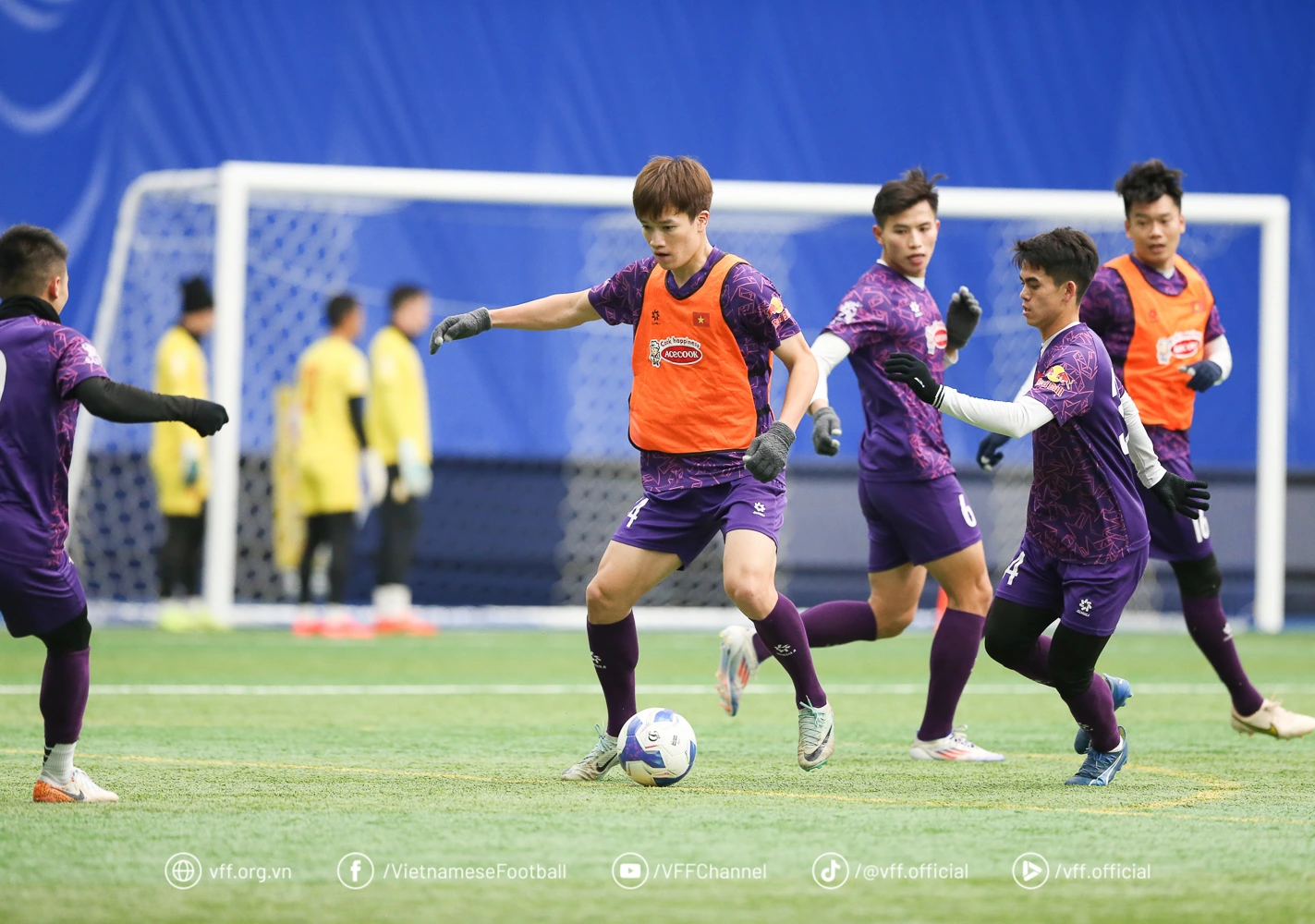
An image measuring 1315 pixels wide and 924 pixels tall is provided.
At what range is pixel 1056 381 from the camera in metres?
4.77

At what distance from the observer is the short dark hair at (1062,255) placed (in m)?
4.92

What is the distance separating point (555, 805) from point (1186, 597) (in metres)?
3.03

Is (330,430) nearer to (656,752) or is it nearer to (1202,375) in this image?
(1202,375)

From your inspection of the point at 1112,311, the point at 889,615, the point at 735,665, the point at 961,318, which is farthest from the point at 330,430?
the point at 1112,311

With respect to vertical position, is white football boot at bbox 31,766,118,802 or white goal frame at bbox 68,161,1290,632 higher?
white goal frame at bbox 68,161,1290,632

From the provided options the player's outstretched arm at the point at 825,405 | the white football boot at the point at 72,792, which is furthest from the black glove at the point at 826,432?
the white football boot at the point at 72,792

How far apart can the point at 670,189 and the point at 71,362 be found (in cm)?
176

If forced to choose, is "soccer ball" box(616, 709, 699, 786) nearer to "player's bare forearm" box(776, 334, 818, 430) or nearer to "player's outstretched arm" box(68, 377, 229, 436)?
"player's bare forearm" box(776, 334, 818, 430)

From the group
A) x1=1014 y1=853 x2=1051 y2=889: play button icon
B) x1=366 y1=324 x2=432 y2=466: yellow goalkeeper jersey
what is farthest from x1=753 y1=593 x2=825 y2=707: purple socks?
x1=366 y1=324 x2=432 y2=466: yellow goalkeeper jersey

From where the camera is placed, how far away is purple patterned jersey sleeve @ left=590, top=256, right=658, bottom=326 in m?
5.17

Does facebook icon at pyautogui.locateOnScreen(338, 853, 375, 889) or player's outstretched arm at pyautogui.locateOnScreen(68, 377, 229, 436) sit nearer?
facebook icon at pyautogui.locateOnScreen(338, 853, 375, 889)

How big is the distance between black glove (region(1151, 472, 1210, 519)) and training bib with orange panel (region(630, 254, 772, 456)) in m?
1.28

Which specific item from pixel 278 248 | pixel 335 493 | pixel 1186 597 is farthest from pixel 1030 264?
pixel 278 248

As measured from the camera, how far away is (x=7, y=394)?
14.3 feet
